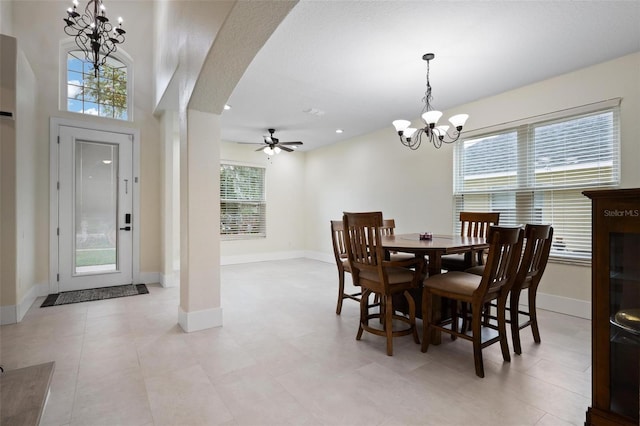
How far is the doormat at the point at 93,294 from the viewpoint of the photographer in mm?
3732

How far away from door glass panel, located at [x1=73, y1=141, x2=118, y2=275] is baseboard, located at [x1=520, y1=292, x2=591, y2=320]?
227 inches

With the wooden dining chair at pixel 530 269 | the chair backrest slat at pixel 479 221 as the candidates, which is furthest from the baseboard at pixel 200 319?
the chair backrest slat at pixel 479 221

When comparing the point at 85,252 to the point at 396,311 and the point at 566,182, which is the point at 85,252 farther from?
the point at 566,182

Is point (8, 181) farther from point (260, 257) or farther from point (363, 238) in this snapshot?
point (260, 257)

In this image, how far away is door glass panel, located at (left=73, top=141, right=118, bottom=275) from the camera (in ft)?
13.9

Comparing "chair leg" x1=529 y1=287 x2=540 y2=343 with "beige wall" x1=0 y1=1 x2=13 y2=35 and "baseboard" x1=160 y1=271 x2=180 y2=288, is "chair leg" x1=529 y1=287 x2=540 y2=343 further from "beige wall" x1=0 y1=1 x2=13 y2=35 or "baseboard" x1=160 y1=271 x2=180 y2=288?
"beige wall" x1=0 y1=1 x2=13 y2=35

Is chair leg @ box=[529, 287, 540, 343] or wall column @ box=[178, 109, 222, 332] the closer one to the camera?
chair leg @ box=[529, 287, 540, 343]

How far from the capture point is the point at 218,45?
204 cm

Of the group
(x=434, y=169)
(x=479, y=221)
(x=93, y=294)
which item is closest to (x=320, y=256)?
(x=434, y=169)

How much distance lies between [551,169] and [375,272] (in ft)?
8.69

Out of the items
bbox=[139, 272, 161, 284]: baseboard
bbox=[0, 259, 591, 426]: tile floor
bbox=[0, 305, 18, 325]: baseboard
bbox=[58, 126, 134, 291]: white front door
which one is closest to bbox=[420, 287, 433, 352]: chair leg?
bbox=[0, 259, 591, 426]: tile floor

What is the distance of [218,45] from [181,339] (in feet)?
7.83

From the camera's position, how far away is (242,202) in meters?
6.81

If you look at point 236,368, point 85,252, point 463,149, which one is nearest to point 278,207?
point 85,252
